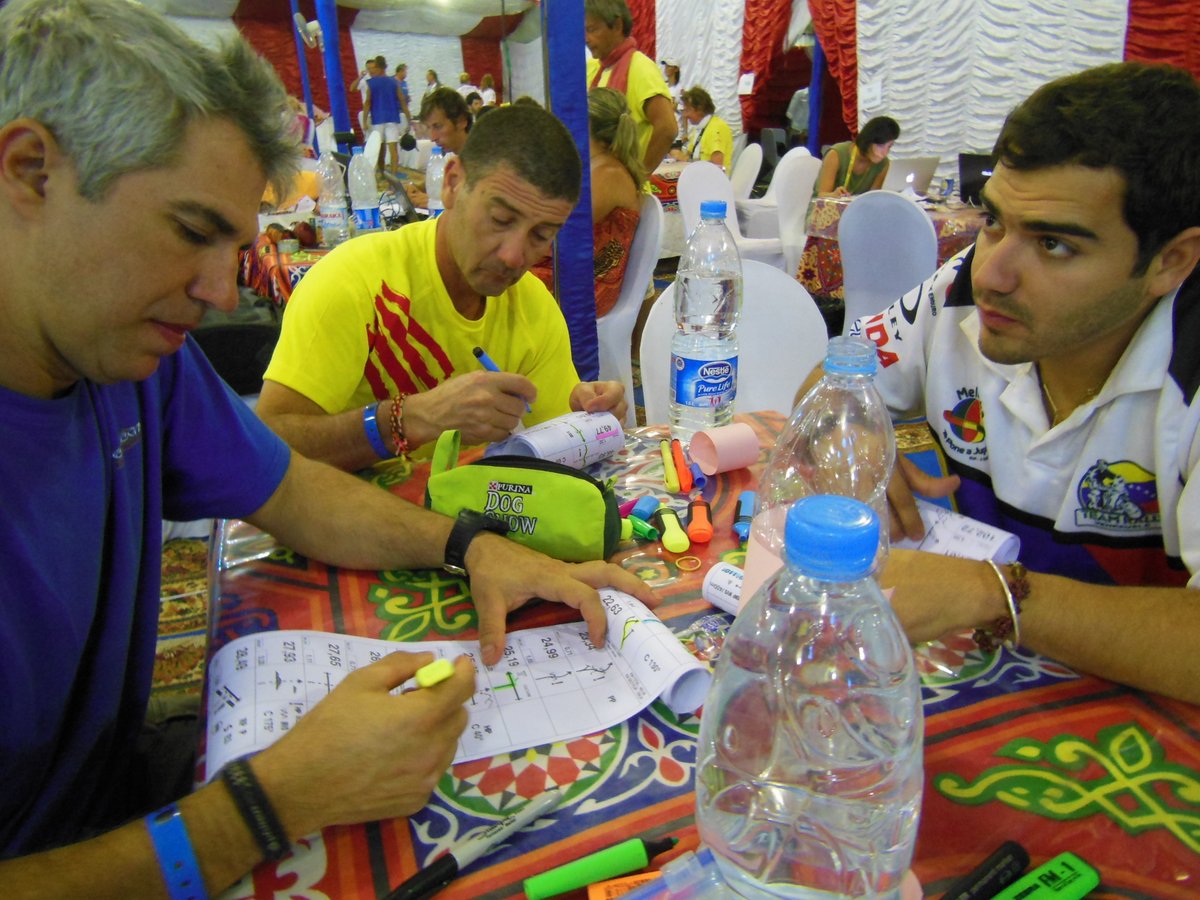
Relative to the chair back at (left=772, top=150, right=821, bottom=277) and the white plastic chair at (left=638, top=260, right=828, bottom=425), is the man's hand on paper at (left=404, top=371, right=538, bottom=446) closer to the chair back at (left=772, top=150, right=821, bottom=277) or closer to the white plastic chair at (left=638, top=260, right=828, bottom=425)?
the white plastic chair at (left=638, top=260, right=828, bottom=425)

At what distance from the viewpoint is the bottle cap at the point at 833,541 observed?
0.51 meters

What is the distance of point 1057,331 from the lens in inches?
43.8

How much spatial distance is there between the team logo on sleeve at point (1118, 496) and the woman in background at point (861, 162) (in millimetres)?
4676

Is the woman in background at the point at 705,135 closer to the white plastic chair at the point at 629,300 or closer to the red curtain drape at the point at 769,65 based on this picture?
the red curtain drape at the point at 769,65

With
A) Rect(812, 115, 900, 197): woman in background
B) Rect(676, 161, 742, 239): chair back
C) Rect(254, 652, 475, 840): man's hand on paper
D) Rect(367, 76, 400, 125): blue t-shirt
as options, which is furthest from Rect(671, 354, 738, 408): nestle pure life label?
Rect(367, 76, 400, 125): blue t-shirt

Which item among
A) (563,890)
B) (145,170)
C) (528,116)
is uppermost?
(528,116)

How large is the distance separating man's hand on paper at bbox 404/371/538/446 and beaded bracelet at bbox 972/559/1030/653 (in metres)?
0.83

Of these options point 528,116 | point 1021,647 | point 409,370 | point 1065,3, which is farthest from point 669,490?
point 1065,3

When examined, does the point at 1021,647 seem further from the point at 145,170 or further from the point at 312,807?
the point at 145,170

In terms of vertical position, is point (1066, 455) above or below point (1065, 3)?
below

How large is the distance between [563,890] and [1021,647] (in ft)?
2.03

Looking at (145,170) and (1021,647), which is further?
(1021,647)

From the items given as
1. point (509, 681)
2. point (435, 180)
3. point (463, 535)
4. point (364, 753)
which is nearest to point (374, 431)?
point (463, 535)

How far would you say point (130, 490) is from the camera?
96cm
